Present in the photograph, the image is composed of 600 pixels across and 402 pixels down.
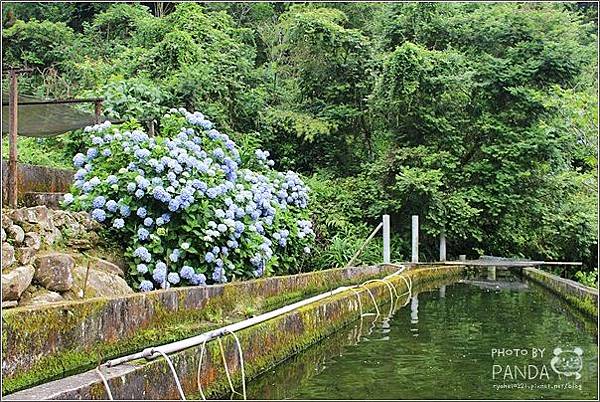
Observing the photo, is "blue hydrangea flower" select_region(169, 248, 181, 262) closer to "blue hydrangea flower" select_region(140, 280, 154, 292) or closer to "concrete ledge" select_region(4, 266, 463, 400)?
"blue hydrangea flower" select_region(140, 280, 154, 292)

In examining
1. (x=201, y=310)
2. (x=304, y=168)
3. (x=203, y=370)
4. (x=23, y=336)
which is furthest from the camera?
(x=304, y=168)

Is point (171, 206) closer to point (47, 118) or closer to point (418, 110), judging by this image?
point (47, 118)

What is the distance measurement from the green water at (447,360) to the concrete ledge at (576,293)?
193mm

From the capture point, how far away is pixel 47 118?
8.52 m

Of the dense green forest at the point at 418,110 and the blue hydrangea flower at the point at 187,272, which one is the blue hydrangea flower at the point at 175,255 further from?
the dense green forest at the point at 418,110

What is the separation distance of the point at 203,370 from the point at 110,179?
230 cm

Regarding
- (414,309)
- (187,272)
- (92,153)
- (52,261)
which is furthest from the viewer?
(414,309)

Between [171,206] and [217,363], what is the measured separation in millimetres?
1755

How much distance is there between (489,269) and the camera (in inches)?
645

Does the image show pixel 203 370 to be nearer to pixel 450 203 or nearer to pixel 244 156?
pixel 244 156

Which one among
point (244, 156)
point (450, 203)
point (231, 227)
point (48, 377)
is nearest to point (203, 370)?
point (48, 377)

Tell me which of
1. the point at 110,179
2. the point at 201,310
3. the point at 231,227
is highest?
the point at 110,179

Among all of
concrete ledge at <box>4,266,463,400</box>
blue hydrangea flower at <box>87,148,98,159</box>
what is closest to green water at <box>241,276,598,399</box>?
concrete ledge at <box>4,266,463,400</box>

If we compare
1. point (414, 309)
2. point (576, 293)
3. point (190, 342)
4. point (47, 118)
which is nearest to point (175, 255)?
point (190, 342)
